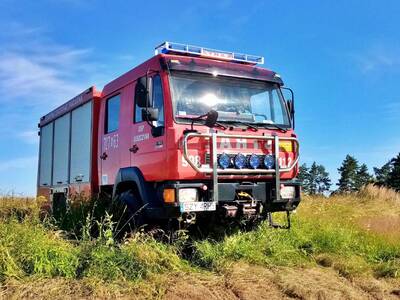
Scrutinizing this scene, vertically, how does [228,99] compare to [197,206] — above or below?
above

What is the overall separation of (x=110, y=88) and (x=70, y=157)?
265cm

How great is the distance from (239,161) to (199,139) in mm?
712

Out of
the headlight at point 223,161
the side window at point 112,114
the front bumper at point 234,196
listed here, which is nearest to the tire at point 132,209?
the front bumper at point 234,196

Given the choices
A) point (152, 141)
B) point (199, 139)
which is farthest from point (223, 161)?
point (152, 141)

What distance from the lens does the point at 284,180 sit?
795 centimetres

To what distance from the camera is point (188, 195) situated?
270 inches

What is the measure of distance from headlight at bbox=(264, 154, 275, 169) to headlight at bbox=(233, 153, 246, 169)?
419mm

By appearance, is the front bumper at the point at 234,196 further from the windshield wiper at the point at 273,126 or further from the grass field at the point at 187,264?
the windshield wiper at the point at 273,126

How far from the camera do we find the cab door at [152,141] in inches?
280

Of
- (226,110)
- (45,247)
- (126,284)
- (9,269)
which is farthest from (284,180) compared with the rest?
(9,269)

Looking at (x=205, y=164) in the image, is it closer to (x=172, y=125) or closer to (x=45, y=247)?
(x=172, y=125)

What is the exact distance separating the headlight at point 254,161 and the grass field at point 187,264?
1109 millimetres

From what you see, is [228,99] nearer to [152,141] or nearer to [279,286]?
[152,141]

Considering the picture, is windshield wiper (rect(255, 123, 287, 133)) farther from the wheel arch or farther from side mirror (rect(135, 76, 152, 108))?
the wheel arch
